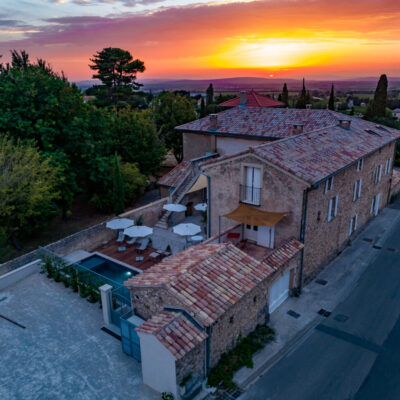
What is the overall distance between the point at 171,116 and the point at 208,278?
3677cm

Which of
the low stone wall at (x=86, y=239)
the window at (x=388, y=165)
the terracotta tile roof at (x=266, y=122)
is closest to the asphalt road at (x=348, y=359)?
the window at (x=388, y=165)

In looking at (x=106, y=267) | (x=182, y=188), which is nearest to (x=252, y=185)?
(x=106, y=267)

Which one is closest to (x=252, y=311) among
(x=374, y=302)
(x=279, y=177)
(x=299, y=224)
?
(x=299, y=224)

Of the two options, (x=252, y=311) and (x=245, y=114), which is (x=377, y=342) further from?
(x=245, y=114)

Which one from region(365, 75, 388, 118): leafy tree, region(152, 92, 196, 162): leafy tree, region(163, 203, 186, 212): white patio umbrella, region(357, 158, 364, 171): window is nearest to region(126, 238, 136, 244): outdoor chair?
region(163, 203, 186, 212): white patio umbrella

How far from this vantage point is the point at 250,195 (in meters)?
19.8

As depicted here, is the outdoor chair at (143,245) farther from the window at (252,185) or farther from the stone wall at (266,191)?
the window at (252,185)

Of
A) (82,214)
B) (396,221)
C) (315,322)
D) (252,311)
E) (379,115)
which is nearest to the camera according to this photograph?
(252,311)

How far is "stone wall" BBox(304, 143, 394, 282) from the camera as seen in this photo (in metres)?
19.3

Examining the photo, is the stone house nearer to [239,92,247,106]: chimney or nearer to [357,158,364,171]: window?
[357,158,364,171]: window

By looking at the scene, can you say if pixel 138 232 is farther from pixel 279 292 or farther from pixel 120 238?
pixel 279 292

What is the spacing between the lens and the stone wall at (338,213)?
758 inches

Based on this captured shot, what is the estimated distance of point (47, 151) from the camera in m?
28.4

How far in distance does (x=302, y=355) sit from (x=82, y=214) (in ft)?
88.6
